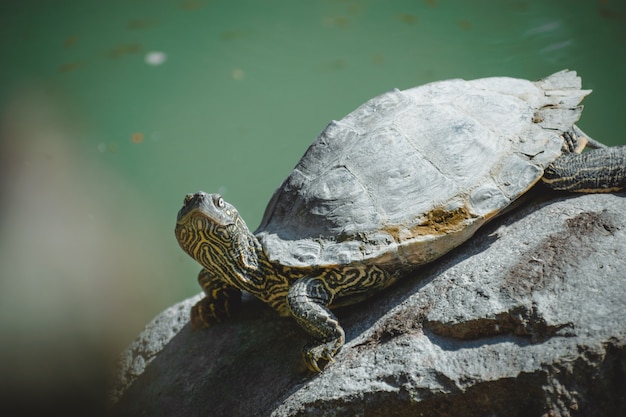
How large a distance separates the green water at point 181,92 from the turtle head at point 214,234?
3.40m

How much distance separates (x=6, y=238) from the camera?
737 centimetres

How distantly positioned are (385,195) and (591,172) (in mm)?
1460

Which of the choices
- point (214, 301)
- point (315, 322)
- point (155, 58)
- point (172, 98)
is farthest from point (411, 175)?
point (155, 58)

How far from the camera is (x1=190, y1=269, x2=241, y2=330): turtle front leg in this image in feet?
14.4

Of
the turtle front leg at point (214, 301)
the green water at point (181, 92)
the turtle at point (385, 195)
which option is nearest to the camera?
the turtle at point (385, 195)

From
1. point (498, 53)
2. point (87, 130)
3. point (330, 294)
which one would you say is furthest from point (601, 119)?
point (87, 130)

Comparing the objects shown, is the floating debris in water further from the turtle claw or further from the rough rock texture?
the turtle claw

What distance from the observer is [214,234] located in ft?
12.4

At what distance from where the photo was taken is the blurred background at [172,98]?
720 centimetres

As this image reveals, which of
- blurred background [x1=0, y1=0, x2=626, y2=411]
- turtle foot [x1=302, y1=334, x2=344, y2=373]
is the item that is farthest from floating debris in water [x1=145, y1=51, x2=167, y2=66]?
turtle foot [x1=302, y1=334, x2=344, y2=373]

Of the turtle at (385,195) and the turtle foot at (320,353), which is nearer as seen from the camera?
the turtle foot at (320,353)

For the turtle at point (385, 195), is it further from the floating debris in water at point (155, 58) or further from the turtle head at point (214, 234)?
the floating debris in water at point (155, 58)

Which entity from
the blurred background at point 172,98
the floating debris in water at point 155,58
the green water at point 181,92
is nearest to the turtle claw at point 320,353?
the blurred background at point 172,98

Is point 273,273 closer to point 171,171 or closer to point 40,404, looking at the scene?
→ point 40,404
